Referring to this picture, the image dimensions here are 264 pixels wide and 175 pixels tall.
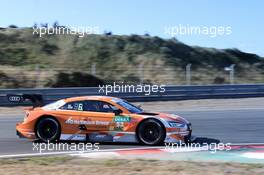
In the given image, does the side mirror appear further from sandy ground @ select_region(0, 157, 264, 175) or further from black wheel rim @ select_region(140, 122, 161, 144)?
sandy ground @ select_region(0, 157, 264, 175)

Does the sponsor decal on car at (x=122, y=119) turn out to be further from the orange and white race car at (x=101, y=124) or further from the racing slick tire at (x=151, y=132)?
the racing slick tire at (x=151, y=132)

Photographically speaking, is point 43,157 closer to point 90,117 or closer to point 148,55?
point 90,117

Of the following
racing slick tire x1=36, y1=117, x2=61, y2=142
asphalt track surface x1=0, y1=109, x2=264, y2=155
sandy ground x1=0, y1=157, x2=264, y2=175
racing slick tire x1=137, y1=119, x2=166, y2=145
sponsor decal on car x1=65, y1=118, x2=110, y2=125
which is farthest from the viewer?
racing slick tire x1=36, y1=117, x2=61, y2=142

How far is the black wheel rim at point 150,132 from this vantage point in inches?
482

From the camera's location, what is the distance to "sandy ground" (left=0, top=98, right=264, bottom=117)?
880 inches

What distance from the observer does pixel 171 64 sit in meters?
40.5

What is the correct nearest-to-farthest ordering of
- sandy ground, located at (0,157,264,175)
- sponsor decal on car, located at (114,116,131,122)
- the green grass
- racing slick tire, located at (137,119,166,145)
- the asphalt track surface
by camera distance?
sandy ground, located at (0,157,264,175) → racing slick tire, located at (137,119,166,145) → the asphalt track surface → sponsor decal on car, located at (114,116,131,122) → the green grass

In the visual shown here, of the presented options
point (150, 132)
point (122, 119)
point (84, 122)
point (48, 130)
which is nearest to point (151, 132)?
point (150, 132)

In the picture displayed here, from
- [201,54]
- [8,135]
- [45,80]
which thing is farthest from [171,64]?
[8,135]

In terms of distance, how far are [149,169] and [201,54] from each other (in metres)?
37.4

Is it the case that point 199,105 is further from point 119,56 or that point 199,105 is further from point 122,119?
point 119,56

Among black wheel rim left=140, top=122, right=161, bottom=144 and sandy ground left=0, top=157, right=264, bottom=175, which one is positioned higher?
black wheel rim left=140, top=122, right=161, bottom=144

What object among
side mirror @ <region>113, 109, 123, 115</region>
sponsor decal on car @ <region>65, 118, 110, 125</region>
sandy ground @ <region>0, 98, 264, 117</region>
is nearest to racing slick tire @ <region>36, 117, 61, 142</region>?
sponsor decal on car @ <region>65, 118, 110, 125</region>

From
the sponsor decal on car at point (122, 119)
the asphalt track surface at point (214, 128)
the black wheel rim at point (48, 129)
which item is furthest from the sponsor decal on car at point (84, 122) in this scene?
the asphalt track surface at point (214, 128)
